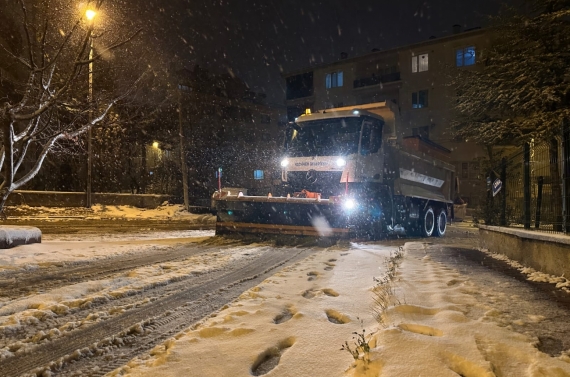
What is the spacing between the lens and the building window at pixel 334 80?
42431mm

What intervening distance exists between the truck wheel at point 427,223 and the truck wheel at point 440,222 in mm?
408

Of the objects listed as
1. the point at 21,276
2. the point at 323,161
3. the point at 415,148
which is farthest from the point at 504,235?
the point at 21,276

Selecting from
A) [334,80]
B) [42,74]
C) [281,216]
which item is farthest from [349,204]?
[334,80]

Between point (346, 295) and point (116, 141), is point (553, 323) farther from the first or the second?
point (116, 141)

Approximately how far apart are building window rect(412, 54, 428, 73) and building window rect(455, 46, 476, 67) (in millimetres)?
2719

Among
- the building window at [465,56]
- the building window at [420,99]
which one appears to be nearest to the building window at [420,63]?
the building window at [420,99]

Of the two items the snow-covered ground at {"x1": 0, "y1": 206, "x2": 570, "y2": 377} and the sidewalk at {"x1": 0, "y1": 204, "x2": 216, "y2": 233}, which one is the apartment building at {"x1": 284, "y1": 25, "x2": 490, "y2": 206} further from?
the snow-covered ground at {"x1": 0, "y1": 206, "x2": 570, "y2": 377}

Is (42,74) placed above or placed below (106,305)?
above

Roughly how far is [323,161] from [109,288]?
22.6ft

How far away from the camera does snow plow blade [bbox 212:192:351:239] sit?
1052cm

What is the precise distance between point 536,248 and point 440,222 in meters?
9.61

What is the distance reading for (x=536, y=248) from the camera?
6730 mm

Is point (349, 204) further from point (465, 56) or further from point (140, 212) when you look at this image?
point (465, 56)

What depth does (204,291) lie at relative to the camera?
5531mm
